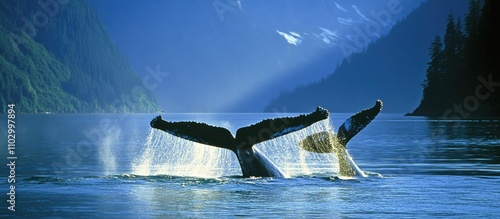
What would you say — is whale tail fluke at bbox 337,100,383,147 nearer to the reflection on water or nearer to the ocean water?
the ocean water

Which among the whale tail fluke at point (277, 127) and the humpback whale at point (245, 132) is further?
the humpback whale at point (245, 132)

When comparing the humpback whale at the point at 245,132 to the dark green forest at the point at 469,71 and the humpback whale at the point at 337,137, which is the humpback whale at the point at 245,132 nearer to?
the humpback whale at the point at 337,137

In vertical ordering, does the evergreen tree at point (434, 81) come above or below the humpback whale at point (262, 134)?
above

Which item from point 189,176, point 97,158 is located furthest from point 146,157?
point 189,176

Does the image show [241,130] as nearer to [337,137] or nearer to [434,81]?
[337,137]

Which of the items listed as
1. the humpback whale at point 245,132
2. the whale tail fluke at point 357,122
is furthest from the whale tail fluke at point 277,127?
the whale tail fluke at point 357,122

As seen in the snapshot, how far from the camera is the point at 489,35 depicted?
10438 centimetres

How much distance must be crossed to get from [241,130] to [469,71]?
99.4 m

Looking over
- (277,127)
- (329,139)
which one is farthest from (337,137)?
(277,127)

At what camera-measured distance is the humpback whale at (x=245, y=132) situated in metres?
19.1

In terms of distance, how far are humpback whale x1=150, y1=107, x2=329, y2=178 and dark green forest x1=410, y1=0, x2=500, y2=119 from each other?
85.2 meters

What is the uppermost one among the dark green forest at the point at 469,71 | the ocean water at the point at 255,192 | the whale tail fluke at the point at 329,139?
the dark green forest at the point at 469,71

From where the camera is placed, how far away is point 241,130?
813 inches

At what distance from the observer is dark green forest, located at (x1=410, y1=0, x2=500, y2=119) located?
104m
